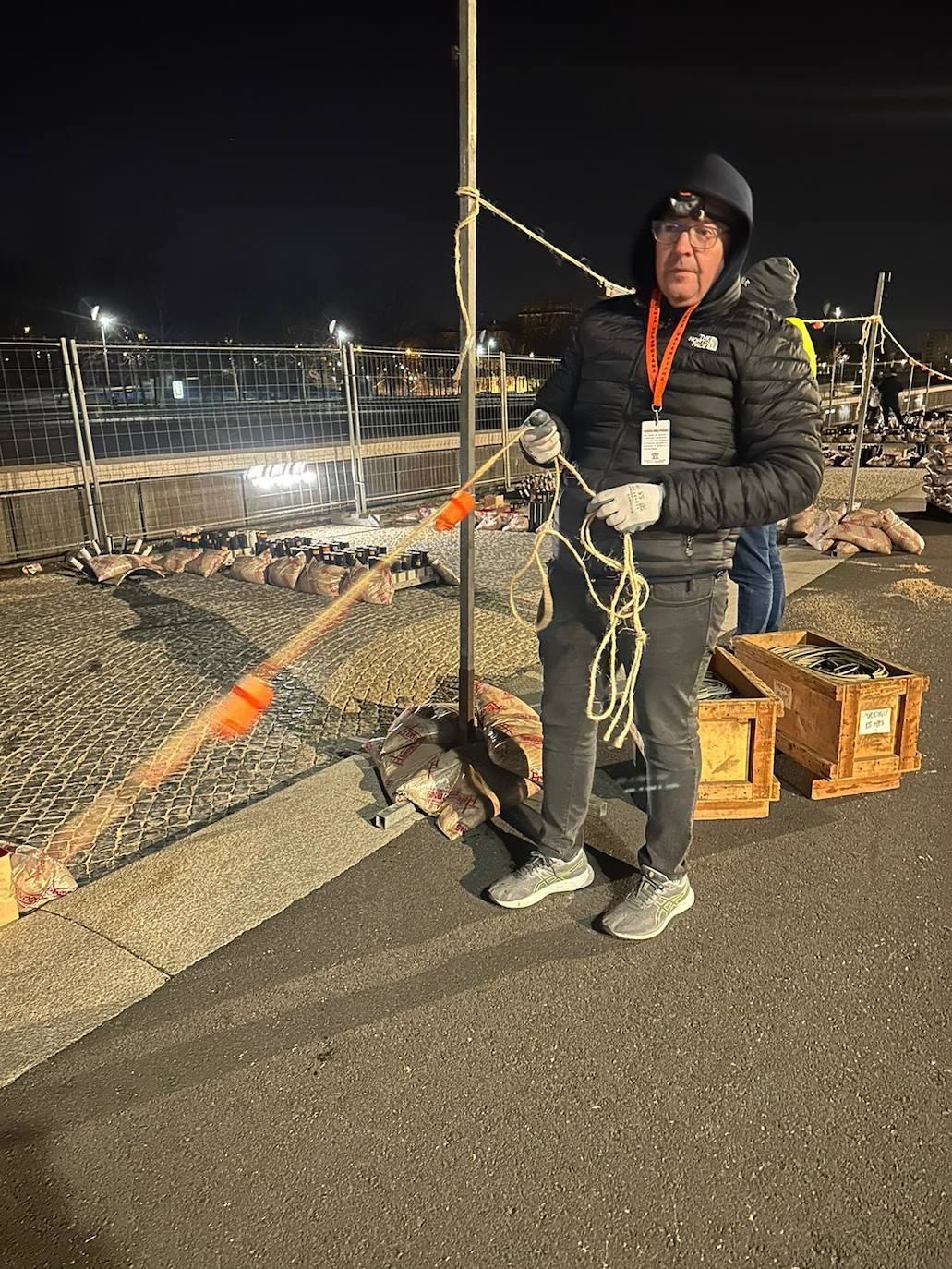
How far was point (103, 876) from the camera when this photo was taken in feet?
10.2

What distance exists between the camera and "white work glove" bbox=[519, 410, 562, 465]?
2486mm

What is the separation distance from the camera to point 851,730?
3.63 m

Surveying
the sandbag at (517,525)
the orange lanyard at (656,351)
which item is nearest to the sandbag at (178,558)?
the sandbag at (517,525)

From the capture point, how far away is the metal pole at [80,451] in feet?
28.8

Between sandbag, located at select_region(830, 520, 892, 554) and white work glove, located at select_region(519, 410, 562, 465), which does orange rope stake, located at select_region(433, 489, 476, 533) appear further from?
sandbag, located at select_region(830, 520, 892, 554)

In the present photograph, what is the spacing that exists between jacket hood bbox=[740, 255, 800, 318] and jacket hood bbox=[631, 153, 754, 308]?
2.28 metres

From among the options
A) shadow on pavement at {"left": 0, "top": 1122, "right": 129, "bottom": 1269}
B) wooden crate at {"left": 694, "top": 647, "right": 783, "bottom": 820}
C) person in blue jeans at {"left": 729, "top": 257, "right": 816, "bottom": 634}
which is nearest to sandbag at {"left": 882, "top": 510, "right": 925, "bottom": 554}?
person in blue jeans at {"left": 729, "top": 257, "right": 816, "bottom": 634}

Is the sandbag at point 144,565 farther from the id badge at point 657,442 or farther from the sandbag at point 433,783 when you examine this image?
the id badge at point 657,442

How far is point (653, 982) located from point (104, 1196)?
1551 mm

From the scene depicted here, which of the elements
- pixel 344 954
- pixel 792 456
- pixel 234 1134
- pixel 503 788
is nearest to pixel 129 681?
pixel 503 788

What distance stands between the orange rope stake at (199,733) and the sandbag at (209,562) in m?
3.09

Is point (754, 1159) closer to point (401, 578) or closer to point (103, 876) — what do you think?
point (103, 876)

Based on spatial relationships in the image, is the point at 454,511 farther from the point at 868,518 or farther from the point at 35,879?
the point at 868,518

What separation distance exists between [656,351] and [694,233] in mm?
336
